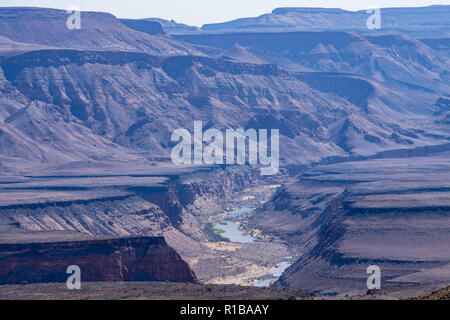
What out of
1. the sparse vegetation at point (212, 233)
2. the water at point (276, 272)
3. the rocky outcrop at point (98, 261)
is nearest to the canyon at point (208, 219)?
the rocky outcrop at point (98, 261)

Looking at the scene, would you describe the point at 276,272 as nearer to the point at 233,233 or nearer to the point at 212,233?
the point at 212,233

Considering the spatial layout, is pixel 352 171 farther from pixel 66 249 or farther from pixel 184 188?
pixel 66 249

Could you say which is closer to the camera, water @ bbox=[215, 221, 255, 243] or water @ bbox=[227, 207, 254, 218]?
water @ bbox=[215, 221, 255, 243]

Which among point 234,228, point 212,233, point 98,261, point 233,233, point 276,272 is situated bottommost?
point 276,272

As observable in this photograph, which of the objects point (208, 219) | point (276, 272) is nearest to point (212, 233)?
point (208, 219)

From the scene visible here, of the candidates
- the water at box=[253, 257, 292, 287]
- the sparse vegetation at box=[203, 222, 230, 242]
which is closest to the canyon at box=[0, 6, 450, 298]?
the water at box=[253, 257, 292, 287]

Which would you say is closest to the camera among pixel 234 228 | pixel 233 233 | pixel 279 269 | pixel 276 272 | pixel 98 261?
pixel 98 261

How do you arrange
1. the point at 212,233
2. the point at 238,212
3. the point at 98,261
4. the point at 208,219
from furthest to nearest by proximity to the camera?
the point at 238,212 < the point at 208,219 < the point at 212,233 < the point at 98,261

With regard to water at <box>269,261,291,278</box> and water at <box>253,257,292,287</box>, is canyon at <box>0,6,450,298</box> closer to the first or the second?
water at <box>253,257,292,287</box>
